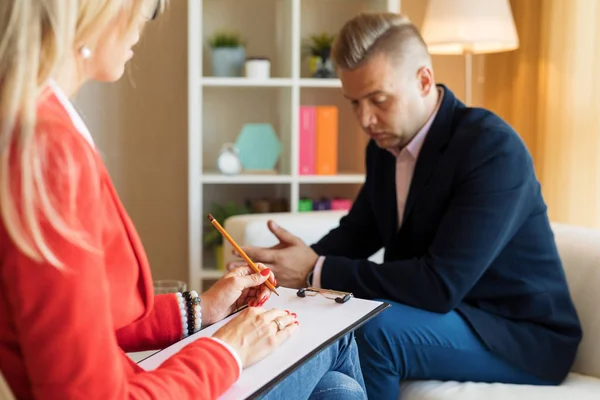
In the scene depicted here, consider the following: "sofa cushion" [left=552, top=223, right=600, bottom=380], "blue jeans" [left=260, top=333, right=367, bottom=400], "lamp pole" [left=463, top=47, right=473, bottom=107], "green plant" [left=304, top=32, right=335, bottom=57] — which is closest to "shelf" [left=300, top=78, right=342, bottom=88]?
"green plant" [left=304, top=32, right=335, bottom=57]

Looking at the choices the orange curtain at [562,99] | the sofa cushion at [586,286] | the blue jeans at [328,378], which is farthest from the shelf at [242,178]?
the blue jeans at [328,378]

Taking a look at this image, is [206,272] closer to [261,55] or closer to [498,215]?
[261,55]

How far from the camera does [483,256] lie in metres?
1.39

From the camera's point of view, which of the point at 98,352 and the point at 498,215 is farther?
the point at 498,215

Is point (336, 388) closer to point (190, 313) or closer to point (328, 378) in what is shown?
point (328, 378)

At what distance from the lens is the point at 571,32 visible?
235 centimetres

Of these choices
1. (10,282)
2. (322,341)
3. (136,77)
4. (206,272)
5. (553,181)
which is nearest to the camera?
(10,282)

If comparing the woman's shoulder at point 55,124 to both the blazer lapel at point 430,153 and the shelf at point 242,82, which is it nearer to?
the blazer lapel at point 430,153

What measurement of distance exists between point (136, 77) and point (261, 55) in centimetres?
54

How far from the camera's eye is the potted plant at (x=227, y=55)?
2.68m

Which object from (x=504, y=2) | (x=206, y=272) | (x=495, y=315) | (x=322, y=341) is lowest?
(x=206, y=272)

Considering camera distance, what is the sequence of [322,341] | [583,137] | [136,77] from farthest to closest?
1. [136,77]
2. [583,137]
3. [322,341]

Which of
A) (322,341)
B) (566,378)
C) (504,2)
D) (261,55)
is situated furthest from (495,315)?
(261,55)

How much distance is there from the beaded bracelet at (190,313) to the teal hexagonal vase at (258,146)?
1782mm
